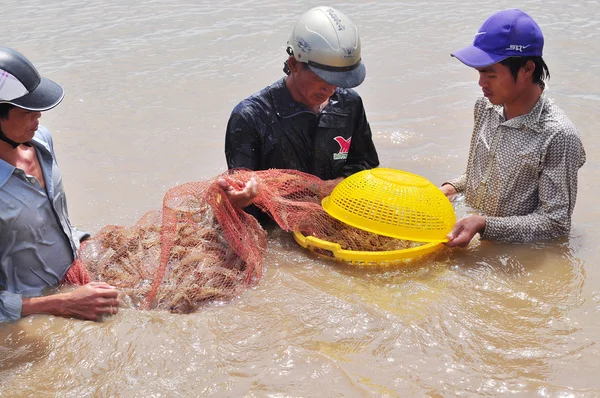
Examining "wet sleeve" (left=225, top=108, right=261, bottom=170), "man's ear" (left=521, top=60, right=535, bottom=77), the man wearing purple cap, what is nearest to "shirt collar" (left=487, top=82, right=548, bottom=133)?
the man wearing purple cap

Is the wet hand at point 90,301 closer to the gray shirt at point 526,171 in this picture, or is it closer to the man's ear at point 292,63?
the man's ear at point 292,63

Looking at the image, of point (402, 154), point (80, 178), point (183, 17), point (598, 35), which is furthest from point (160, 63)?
point (598, 35)

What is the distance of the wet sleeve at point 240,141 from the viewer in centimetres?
404

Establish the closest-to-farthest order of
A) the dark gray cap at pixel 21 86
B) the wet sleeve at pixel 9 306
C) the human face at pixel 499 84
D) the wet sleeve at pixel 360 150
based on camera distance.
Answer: the dark gray cap at pixel 21 86, the wet sleeve at pixel 9 306, the human face at pixel 499 84, the wet sleeve at pixel 360 150

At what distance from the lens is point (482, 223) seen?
3881 mm

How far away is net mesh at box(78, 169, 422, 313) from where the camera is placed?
3.69 m

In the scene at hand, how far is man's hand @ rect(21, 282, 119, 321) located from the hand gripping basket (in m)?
1.21

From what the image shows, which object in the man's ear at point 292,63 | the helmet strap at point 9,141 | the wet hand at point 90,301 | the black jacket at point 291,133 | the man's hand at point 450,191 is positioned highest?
the man's ear at point 292,63

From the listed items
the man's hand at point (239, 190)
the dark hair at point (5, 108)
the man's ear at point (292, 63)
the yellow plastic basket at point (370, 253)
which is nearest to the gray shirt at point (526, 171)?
the yellow plastic basket at point (370, 253)

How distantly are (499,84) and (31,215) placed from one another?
2.68m

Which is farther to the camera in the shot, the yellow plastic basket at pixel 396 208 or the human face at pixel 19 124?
the yellow plastic basket at pixel 396 208

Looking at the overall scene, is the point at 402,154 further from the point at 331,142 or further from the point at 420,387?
the point at 420,387

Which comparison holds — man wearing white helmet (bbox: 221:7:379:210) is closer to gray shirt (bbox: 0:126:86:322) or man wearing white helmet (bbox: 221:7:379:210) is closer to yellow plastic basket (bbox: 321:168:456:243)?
yellow plastic basket (bbox: 321:168:456:243)

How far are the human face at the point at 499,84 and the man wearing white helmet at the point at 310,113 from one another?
2.37 ft
